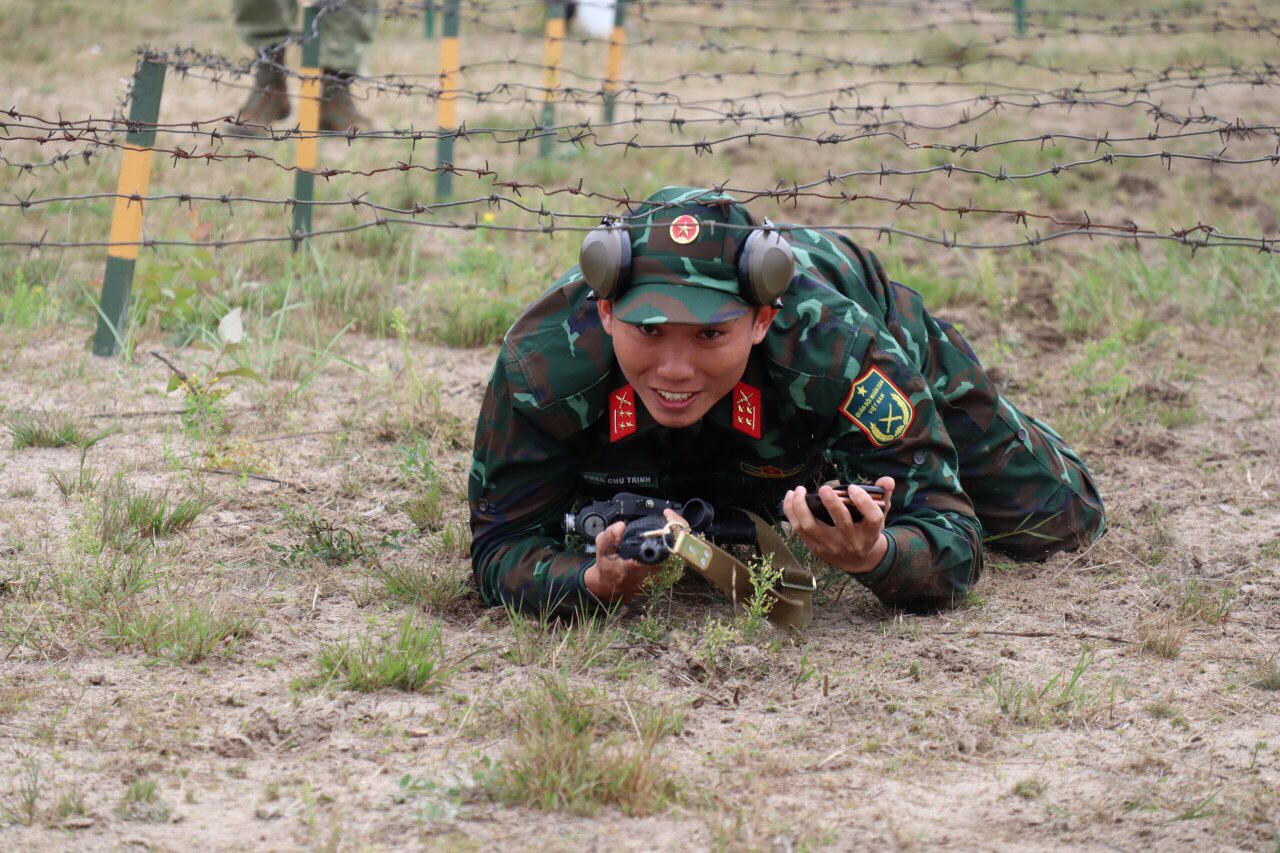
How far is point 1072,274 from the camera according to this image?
6578mm

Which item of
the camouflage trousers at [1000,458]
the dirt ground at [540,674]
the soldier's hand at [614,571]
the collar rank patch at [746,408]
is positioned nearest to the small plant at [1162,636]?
the dirt ground at [540,674]

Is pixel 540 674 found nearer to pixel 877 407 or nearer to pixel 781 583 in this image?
pixel 781 583

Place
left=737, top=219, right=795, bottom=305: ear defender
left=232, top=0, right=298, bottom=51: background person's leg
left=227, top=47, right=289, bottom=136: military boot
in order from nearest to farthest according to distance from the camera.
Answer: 1. left=737, top=219, right=795, bottom=305: ear defender
2. left=227, top=47, right=289, bottom=136: military boot
3. left=232, top=0, right=298, bottom=51: background person's leg

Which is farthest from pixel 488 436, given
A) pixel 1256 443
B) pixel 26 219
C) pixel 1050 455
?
pixel 26 219

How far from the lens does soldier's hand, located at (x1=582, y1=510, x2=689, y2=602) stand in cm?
310

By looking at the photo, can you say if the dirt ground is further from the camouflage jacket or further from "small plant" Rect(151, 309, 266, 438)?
the camouflage jacket

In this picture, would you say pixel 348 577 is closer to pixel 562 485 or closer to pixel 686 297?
pixel 562 485

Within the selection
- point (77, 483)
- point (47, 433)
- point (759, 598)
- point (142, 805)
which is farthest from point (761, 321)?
point (47, 433)

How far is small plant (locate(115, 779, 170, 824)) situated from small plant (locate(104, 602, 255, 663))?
0.57 meters

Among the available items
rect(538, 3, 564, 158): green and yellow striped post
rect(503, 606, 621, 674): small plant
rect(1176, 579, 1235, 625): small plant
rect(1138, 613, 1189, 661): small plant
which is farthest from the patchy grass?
rect(538, 3, 564, 158): green and yellow striped post

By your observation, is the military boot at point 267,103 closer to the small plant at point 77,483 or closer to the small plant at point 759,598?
the small plant at point 77,483

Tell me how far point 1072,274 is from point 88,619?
4.77 meters

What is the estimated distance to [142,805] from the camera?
8.57 feet

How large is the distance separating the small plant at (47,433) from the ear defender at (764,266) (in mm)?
2440
